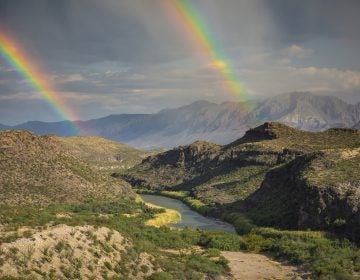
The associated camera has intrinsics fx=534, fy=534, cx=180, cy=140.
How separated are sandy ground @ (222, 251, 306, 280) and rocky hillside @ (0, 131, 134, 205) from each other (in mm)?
57429

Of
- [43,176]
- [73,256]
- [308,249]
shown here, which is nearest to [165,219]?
[43,176]

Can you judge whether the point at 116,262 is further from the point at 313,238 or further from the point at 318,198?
the point at 318,198

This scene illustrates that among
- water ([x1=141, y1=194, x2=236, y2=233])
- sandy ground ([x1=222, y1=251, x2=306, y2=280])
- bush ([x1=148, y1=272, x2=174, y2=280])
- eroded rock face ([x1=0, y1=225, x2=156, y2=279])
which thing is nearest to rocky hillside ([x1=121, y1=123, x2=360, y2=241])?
water ([x1=141, y1=194, x2=236, y2=233])

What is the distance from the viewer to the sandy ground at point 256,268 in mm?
73312

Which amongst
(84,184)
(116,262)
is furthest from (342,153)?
(116,262)

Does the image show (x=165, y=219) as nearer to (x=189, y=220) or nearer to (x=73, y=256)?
(x=189, y=220)

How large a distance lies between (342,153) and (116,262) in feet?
269

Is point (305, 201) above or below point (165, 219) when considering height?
above

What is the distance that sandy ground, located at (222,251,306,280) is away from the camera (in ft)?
241

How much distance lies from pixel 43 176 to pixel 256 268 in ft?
254

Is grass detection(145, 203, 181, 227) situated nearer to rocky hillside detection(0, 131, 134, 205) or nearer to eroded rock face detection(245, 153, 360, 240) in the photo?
eroded rock face detection(245, 153, 360, 240)

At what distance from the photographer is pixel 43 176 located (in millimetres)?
138875

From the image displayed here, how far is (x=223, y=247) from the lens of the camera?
299 ft

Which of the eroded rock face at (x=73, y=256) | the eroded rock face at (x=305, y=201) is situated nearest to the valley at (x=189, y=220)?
the eroded rock face at (x=73, y=256)
